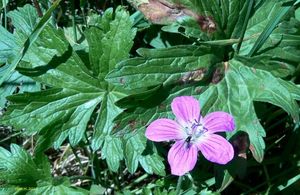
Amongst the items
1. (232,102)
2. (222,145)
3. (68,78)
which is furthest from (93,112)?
(222,145)

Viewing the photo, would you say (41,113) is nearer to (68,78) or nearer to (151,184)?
(68,78)

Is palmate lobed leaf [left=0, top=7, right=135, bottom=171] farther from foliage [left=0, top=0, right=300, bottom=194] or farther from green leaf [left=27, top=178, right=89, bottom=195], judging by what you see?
green leaf [left=27, top=178, right=89, bottom=195]

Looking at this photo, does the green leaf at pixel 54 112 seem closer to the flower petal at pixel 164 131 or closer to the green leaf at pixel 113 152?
the green leaf at pixel 113 152

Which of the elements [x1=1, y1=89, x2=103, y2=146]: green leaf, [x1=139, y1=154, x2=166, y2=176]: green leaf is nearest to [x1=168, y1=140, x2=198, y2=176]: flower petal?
[x1=139, y1=154, x2=166, y2=176]: green leaf

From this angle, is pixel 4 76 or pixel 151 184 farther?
pixel 151 184

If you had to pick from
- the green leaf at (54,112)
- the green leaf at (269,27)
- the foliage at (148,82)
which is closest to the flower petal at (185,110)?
the foliage at (148,82)

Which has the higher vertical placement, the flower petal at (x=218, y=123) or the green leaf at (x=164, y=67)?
the green leaf at (x=164, y=67)

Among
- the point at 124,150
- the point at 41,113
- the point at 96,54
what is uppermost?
the point at 96,54
